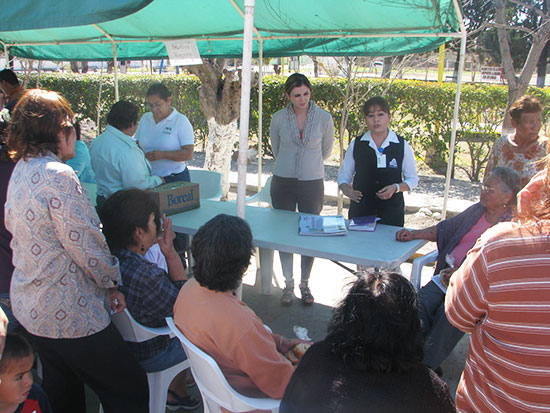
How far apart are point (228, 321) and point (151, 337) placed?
706 millimetres

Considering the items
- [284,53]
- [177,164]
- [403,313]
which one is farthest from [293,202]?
[403,313]

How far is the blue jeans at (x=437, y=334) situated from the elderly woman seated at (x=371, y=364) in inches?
54.6

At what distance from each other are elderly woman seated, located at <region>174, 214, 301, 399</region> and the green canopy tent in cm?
90

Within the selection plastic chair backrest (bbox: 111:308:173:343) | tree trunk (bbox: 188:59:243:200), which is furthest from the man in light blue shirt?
tree trunk (bbox: 188:59:243:200)

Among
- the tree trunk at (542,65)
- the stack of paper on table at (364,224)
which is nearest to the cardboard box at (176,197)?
the stack of paper on table at (364,224)

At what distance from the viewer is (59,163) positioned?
1.85 meters

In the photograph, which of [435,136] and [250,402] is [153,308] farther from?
[435,136]

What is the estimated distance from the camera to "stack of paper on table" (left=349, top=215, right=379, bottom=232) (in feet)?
10.8

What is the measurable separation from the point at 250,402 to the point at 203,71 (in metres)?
5.51

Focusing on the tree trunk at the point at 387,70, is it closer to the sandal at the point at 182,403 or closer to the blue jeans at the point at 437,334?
the blue jeans at the point at 437,334

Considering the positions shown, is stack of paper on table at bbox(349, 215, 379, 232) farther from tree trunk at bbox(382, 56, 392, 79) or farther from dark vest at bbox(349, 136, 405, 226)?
tree trunk at bbox(382, 56, 392, 79)

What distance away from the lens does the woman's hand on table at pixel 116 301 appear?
2.15 metres

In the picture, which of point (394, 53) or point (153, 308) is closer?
point (153, 308)

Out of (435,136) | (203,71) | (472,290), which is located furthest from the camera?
(435,136)
